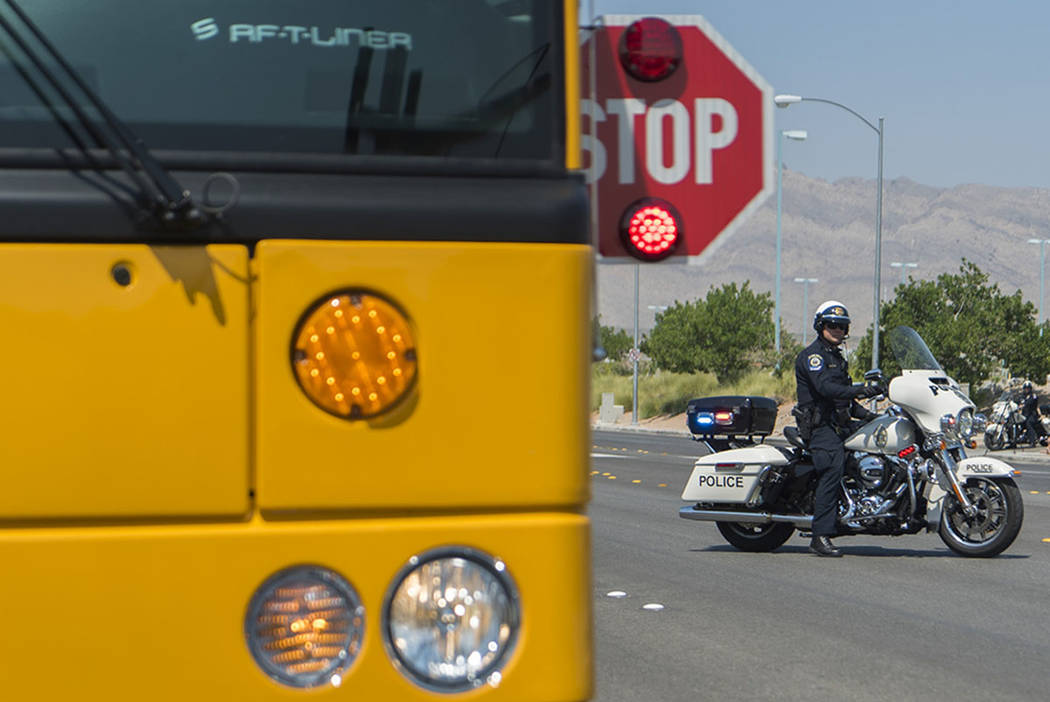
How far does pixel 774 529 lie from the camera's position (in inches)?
469

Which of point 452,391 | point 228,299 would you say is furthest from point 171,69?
point 452,391

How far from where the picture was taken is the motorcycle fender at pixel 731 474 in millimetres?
11594

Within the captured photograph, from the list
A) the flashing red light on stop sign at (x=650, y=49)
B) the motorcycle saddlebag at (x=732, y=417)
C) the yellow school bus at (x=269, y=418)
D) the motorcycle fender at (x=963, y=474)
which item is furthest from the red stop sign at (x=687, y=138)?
the motorcycle saddlebag at (x=732, y=417)

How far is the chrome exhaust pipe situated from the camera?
37.4 feet

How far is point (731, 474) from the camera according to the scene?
11.7 meters

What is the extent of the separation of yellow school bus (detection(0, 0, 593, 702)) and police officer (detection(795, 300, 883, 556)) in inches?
337

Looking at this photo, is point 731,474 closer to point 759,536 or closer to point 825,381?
point 759,536

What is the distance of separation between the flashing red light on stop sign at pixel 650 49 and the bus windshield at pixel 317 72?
0.30 meters

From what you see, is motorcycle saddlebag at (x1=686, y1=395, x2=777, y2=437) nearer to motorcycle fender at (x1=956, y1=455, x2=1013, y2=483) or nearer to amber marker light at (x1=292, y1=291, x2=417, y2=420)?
motorcycle fender at (x1=956, y1=455, x2=1013, y2=483)

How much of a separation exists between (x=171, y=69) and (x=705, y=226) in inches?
45.7

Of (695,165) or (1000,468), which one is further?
(1000,468)

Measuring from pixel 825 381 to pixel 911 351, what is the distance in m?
1.17

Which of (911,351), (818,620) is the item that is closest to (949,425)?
(911,351)

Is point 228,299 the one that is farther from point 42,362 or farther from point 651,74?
point 651,74
